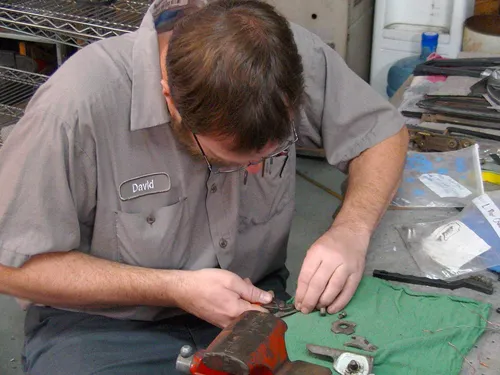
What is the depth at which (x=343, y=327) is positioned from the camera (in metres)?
1.20

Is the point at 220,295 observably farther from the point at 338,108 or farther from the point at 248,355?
the point at 338,108

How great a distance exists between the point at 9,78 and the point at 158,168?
5.46ft

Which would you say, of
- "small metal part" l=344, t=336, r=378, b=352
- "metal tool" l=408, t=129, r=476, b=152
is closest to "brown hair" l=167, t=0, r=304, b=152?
"small metal part" l=344, t=336, r=378, b=352

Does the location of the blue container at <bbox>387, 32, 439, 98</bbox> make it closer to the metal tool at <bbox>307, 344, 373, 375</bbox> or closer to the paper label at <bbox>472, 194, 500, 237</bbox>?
the paper label at <bbox>472, 194, 500, 237</bbox>

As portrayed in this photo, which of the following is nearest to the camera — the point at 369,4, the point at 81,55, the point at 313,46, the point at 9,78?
the point at 81,55

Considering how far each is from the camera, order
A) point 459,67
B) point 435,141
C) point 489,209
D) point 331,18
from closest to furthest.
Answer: point 489,209, point 435,141, point 459,67, point 331,18

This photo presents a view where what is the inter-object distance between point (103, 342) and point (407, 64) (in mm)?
2246

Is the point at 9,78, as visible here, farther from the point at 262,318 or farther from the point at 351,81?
the point at 262,318

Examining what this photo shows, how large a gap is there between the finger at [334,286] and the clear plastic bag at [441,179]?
0.37 metres

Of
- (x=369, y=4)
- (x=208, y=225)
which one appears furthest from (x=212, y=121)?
(x=369, y=4)

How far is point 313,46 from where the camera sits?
1.59 m

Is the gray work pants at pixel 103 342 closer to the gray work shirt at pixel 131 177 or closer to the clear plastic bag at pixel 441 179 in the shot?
the gray work shirt at pixel 131 177

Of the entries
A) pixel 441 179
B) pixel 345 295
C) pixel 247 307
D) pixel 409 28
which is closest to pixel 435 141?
pixel 441 179

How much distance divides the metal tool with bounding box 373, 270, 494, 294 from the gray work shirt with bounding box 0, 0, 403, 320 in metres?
0.37
